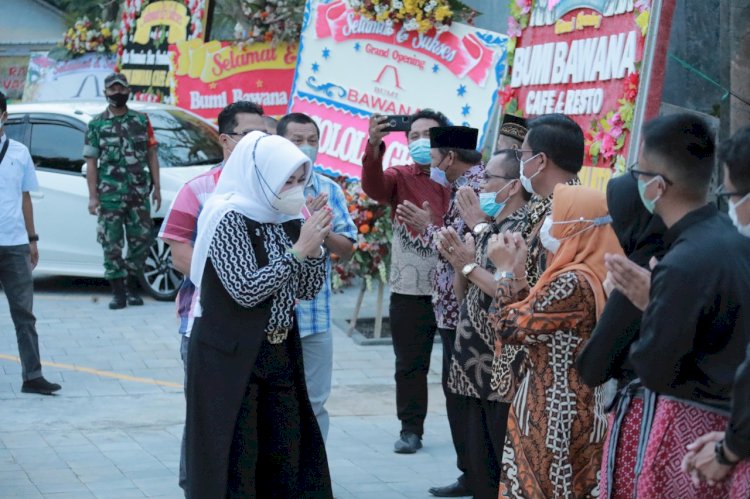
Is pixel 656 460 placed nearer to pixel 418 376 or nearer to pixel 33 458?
pixel 418 376

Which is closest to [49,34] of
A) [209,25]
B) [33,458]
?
[209,25]

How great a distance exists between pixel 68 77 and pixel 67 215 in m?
7.55

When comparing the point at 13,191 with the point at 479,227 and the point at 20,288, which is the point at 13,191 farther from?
the point at 479,227

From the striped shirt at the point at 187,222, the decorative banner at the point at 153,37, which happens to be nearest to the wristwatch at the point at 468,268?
the striped shirt at the point at 187,222

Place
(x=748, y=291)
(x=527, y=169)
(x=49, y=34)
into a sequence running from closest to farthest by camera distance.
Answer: (x=748, y=291) < (x=527, y=169) < (x=49, y=34)

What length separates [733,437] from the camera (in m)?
3.08

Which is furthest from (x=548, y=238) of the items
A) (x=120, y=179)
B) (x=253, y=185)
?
(x=120, y=179)

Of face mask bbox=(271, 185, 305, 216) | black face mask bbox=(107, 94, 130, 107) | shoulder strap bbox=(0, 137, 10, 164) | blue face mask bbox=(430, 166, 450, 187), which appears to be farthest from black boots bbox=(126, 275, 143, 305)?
face mask bbox=(271, 185, 305, 216)

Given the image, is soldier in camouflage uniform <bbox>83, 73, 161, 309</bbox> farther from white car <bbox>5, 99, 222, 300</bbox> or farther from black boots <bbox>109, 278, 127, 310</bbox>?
white car <bbox>5, 99, 222, 300</bbox>

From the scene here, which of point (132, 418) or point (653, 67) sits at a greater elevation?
point (653, 67)

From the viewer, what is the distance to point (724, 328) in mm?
3334

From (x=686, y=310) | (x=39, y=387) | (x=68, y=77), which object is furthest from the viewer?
(x=68, y=77)

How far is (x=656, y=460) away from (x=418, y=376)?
350 centimetres

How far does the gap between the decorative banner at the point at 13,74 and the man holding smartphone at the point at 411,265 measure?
17345 millimetres
